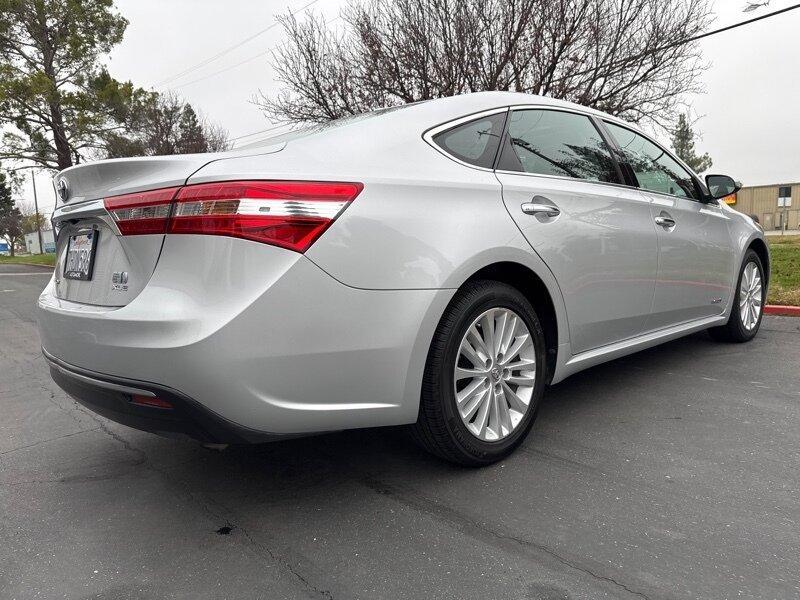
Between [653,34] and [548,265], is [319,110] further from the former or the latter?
[548,265]

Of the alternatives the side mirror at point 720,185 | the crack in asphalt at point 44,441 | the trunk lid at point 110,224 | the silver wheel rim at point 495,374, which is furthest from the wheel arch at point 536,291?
the crack in asphalt at point 44,441

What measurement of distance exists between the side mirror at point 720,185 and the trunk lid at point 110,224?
3.57m

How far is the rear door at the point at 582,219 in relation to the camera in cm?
257

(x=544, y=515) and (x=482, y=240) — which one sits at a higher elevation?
(x=482, y=240)

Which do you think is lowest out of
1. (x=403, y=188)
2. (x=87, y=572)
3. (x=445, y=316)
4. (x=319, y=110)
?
(x=87, y=572)

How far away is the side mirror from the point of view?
13.4ft

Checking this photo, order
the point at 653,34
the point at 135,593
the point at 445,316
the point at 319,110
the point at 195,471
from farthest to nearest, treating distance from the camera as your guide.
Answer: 1. the point at 319,110
2. the point at 653,34
3. the point at 195,471
4. the point at 445,316
5. the point at 135,593

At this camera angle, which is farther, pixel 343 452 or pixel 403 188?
pixel 343 452

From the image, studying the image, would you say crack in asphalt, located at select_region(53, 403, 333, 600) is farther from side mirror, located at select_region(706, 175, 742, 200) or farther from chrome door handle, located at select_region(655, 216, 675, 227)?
side mirror, located at select_region(706, 175, 742, 200)

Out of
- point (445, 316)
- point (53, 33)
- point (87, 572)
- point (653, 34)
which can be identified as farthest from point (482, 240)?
point (53, 33)

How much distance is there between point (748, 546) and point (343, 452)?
1612 millimetres

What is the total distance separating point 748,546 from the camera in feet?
6.03

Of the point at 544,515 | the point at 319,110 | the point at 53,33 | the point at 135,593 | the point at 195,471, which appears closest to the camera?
the point at 135,593

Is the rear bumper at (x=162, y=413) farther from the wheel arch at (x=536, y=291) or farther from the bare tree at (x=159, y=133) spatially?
the bare tree at (x=159, y=133)
